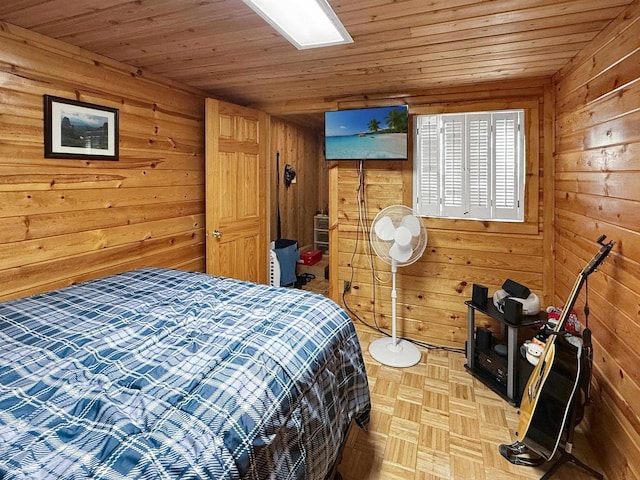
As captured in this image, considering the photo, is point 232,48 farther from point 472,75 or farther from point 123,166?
point 472,75

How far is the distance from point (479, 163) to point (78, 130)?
2865mm

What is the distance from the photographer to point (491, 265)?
9.70 feet

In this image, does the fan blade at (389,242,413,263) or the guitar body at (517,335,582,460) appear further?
the fan blade at (389,242,413,263)

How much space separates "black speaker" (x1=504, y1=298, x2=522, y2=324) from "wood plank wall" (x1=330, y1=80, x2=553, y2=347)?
2.33ft

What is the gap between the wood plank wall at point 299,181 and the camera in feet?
16.6

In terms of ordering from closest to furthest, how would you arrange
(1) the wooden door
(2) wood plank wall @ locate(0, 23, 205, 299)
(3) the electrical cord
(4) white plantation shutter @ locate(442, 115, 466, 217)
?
(2) wood plank wall @ locate(0, 23, 205, 299)
(4) white plantation shutter @ locate(442, 115, 466, 217)
(1) the wooden door
(3) the electrical cord

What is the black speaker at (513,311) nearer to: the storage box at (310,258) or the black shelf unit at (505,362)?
the black shelf unit at (505,362)

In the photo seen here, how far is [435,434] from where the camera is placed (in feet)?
6.54

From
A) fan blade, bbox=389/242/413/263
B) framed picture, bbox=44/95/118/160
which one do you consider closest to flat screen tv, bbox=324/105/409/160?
fan blade, bbox=389/242/413/263

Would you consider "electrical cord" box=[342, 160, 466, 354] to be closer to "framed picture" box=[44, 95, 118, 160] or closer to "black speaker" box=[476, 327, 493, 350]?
"black speaker" box=[476, 327, 493, 350]

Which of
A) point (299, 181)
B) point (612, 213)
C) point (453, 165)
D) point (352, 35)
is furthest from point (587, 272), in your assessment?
point (299, 181)

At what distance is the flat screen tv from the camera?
9.83 feet

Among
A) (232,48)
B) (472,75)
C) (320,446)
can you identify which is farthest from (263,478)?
(472,75)

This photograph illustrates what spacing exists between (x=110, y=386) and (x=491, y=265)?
110 inches
